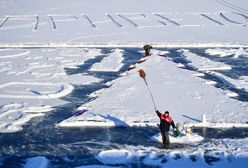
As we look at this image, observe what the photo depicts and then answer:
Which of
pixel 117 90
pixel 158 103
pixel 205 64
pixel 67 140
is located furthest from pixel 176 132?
pixel 205 64

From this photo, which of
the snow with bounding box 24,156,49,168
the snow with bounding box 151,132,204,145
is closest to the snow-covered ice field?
the snow with bounding box 24,156,49,168

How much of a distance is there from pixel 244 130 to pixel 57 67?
9.04 meters

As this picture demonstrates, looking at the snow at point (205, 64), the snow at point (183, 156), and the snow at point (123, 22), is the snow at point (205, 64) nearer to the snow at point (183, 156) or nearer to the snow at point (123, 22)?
the snow at point (123, 22)

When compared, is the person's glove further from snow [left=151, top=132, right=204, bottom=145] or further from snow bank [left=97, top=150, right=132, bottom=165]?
snow bank [left=97, top=150, right=132, bottom=165]

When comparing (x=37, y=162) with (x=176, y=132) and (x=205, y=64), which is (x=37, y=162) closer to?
(x=176, y=132)

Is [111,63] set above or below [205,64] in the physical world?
below

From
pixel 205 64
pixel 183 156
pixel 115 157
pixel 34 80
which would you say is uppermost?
pixel 205 64

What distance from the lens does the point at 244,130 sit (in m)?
12.4

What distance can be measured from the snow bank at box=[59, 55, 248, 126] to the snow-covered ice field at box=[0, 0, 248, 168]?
31 mm

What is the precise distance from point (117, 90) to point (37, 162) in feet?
18.5

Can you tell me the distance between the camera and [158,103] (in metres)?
14.4

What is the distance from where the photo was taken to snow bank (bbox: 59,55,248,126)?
13047mm

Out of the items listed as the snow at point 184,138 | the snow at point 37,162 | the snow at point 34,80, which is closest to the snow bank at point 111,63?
the snow at point 34,80

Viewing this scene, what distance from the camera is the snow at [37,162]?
1037cm
